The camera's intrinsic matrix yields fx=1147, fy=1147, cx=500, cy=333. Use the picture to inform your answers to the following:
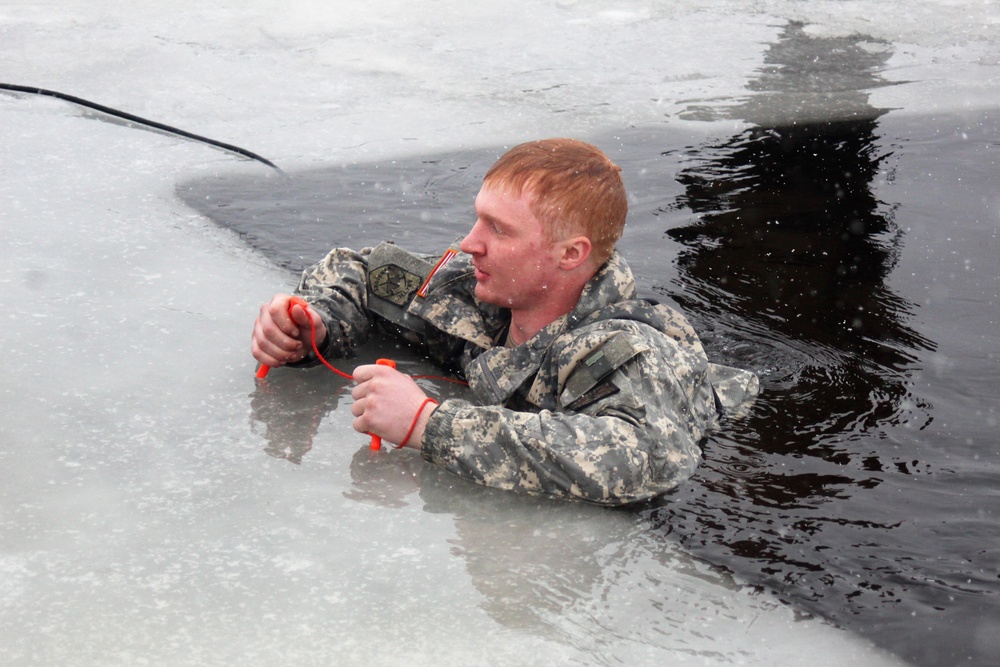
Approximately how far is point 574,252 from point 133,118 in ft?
11.6

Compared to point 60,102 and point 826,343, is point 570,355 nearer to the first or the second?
point 826,343

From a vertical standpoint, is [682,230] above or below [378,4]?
below

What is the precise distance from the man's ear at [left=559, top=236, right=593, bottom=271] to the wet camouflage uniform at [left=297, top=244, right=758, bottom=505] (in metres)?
0.08

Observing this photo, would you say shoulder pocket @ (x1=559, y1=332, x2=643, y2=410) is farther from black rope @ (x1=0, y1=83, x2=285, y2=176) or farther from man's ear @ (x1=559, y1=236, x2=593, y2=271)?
black rope @ (x1=0, y1=83, x2=285, y2=176)

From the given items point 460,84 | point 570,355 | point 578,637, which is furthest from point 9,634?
point 460,84

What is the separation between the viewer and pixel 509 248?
9.78 feet

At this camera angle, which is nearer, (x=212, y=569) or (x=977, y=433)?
(x=212, y=569)

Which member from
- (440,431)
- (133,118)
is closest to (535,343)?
(440,431)

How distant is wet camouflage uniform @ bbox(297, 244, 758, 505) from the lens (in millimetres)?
2689

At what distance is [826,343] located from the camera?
3906 mm

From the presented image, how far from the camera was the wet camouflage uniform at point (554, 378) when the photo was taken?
2.69 m

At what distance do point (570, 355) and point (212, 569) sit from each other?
100cm

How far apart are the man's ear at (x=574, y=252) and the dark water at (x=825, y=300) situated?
64 centimetres

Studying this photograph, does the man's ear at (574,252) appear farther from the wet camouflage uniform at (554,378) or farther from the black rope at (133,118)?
the black rope at (133,118)
